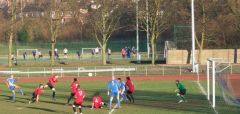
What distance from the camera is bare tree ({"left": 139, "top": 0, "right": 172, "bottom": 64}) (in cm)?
6575

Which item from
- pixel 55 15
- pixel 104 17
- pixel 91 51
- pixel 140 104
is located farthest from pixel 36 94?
pixel 91 51

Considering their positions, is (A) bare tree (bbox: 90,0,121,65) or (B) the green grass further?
(A) bare tree (bbox: 90,0,121,65)

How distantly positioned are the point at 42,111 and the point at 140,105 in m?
5.51

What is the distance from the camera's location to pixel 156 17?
6581 centimetres

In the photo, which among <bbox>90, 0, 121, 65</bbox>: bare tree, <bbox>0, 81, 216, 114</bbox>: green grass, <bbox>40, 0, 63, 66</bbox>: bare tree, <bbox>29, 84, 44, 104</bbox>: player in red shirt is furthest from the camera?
<bbox>40, 0, 63, 66</bbox>: bare tree

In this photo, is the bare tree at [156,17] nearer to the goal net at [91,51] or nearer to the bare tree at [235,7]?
the bare tree at [235,7]

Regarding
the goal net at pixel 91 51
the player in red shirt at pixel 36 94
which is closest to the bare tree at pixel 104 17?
the goal net at pixel 91 51

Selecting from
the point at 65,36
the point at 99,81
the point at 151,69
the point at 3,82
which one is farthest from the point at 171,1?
the point at 65,36

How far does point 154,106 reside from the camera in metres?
29.1

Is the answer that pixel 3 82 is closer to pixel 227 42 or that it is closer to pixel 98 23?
pixel 98 23

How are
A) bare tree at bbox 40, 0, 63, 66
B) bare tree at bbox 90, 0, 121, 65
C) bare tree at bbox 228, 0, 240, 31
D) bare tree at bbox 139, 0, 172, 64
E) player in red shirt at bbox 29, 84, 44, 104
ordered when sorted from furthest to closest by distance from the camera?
bare tree at bbox 40, 0, 63, 66
bare tree at bbox 90, 0, 121, 65
bare tree at bbox 139, 0, 172, 64
bare tree at bbox 228, 0, 240, 31
player in red shirt at bbox 29, 84, 44, 104

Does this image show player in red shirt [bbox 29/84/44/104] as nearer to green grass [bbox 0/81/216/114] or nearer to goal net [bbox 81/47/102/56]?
green grass [bbox 0/81/216/114]

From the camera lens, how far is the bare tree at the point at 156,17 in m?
65.8

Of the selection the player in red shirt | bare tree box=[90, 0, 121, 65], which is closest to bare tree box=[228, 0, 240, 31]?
bare tree box=[90, 0, 121, 65]
